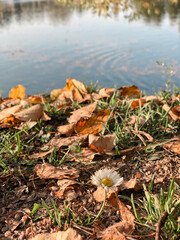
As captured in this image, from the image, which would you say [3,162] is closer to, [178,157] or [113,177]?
[113,177]

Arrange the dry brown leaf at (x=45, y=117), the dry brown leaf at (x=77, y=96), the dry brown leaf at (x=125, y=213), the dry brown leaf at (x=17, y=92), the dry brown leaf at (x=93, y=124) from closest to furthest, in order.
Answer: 1. the dry brown leaf at (x=125, y=213)
2. the dry brown leaf at (x=93, y=124)
3. the dry brown leaf at (x=45, y=117)
4. the dry brown leaf at (x=77, y=96)
5. the dry brown leaf at (x=17, y=92)

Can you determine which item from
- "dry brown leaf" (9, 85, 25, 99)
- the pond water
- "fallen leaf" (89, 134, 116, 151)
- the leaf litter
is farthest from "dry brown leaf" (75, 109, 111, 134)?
the pond water

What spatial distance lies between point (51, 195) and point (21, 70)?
3984mm

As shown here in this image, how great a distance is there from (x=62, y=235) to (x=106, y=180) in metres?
0.38

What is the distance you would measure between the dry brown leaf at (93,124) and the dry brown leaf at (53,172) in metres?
0.43

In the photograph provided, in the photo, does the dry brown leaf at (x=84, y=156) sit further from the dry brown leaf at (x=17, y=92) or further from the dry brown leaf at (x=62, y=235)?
the dry brown leaf at (x=17, y=92)

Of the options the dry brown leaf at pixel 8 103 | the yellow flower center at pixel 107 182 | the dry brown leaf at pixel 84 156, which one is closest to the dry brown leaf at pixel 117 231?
the yellow flower center at pixel 107 182

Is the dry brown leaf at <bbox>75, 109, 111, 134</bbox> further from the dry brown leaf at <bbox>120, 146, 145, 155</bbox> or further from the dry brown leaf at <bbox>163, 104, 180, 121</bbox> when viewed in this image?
the dry brown leaf at <bbox>163, 104, 180, 121</bbox>

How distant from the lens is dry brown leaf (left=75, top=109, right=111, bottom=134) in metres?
2.11

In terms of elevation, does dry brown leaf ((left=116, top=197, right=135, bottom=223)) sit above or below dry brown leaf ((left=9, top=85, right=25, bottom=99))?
below

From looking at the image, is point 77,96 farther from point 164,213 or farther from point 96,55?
point 96,55

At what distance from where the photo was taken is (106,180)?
152 cm

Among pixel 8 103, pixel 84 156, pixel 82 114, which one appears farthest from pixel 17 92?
pixel 84 156

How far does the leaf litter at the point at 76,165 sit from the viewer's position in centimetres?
141
